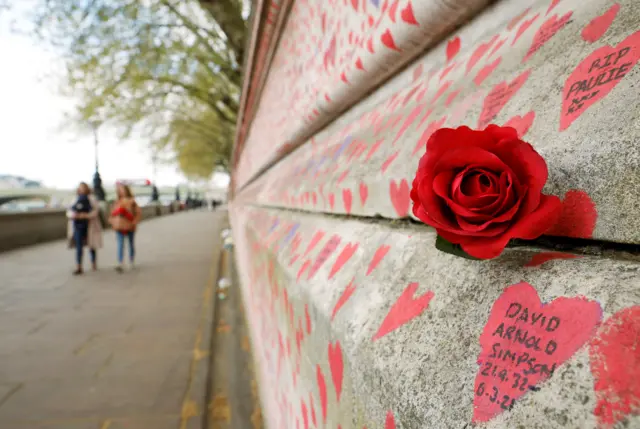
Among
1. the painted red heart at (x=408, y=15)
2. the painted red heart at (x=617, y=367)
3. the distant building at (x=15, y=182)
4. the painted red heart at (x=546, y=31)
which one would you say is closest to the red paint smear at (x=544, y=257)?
the painted red heart at (x=617, y=367)

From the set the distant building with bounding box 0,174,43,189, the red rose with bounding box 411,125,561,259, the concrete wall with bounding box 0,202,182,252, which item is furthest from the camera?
the distant building with bounding box 0,174,43,189

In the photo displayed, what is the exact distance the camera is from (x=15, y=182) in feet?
225

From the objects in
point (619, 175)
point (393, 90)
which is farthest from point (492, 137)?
point (393, 90)

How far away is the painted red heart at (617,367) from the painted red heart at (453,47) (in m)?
0.90

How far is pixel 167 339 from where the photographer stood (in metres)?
4.20

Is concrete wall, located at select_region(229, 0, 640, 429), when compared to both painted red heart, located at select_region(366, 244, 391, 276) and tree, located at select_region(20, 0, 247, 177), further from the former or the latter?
tree, located at select_region(20, 0, 247, 177)

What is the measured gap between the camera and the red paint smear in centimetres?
53

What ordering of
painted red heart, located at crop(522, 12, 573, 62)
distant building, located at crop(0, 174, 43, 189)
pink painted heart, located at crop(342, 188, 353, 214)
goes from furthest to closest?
distant building, located at crop(0, 174, 43, 189)
pink painted heart, located at crop(342, 188, 353, 214)
painted red heart, located at crop(522, 12, 573, 62)

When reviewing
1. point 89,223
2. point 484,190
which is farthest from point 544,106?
point 89,223

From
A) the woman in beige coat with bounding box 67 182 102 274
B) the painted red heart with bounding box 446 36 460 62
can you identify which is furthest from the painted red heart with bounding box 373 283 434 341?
the woman in beige coat with bounding box 67 182 102 274

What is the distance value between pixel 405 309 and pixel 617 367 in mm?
341

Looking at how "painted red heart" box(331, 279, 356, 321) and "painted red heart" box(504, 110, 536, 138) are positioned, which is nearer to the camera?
"painted red heart" box(504, 110, 536, 138)

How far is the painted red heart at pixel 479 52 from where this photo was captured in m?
0.94

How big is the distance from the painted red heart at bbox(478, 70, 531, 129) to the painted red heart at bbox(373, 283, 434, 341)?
301 millimetres
